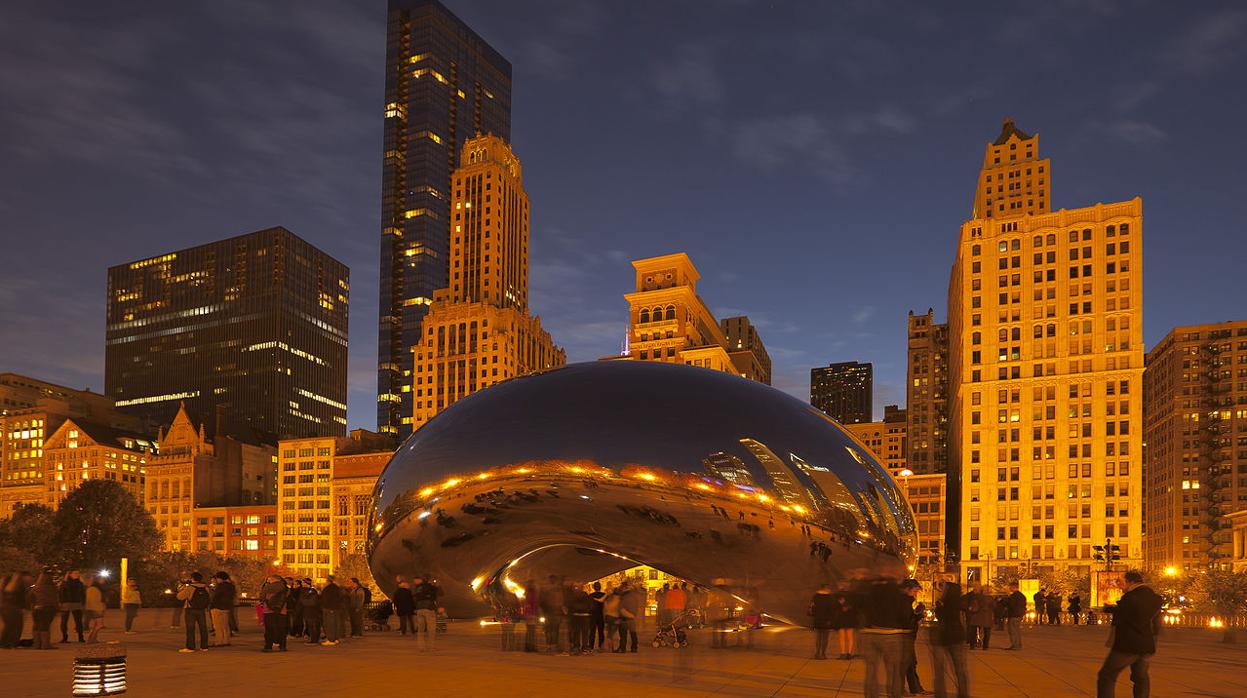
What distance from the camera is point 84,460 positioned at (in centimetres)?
17212

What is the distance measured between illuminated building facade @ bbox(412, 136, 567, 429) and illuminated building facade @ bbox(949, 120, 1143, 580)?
6906 cm

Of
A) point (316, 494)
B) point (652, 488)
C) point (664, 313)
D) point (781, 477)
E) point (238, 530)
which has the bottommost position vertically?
point (238, 530)

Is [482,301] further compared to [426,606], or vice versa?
[482,301]

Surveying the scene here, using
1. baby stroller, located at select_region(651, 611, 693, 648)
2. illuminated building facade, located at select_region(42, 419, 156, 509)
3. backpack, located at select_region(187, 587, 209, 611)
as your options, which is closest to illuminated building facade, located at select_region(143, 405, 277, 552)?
illuminated building facade, located at select_region(42, 419, 156, 509)

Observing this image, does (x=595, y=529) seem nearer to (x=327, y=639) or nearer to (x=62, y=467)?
(x=327, y=639)

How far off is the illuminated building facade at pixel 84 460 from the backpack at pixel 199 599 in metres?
170

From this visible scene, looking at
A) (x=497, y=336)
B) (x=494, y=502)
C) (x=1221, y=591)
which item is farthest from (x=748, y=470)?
(x=497, y=336)

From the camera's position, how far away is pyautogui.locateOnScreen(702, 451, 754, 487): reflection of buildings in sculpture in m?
14.3

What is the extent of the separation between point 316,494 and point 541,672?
5930 inches

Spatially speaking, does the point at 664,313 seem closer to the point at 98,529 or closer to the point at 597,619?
the point at 98,529

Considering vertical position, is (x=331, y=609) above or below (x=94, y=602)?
below

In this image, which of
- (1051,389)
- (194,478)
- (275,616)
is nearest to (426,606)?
(275,616)

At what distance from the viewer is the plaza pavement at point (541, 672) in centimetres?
1338

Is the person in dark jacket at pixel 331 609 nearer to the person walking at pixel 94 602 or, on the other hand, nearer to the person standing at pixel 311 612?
the person standing at pixel 311 612
